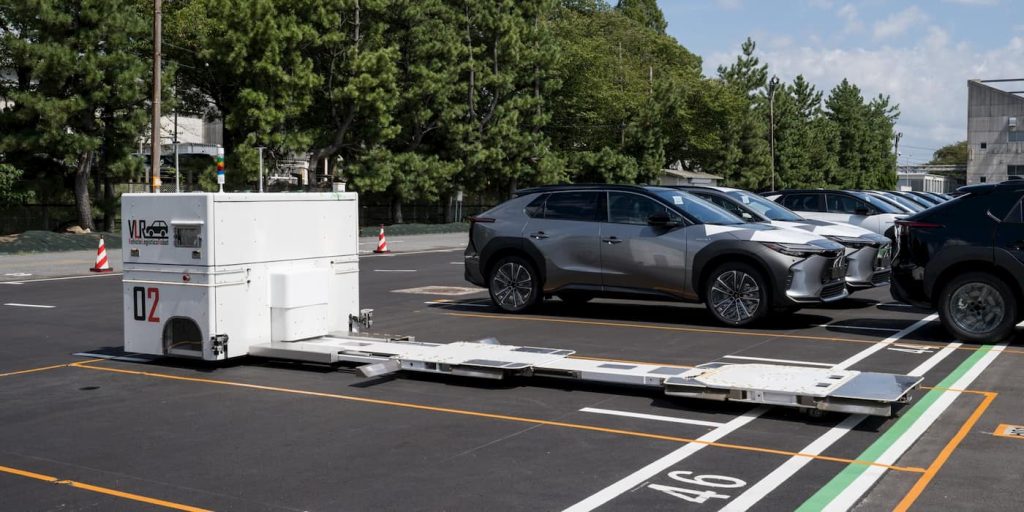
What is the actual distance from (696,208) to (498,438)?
692cm

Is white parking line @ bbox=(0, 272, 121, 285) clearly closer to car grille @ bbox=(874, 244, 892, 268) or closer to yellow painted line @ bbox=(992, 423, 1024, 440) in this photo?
car grille @ bbox=(874, 244, 892, 268)

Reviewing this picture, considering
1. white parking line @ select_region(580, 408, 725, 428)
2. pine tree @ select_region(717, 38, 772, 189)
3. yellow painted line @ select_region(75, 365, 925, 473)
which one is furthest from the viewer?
pine tree @ select_region(717, 38, 772, 189)

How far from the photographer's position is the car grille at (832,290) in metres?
12.8

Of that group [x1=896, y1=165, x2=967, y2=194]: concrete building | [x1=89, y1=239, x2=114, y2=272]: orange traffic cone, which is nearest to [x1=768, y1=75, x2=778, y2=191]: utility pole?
[x1=896, y1=165, x2=967, y2=194]: concrete building

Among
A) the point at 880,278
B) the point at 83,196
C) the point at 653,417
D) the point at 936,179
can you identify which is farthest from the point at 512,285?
the point at 936,179

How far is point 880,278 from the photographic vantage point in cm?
1516

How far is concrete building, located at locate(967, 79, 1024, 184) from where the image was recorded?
9012cm

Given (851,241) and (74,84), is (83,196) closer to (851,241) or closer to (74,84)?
(74,84)

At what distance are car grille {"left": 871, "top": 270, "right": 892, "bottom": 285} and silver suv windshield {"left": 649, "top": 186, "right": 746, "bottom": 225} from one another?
101 inches

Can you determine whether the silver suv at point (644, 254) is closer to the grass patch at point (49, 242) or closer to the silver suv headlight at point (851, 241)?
the silver suv headlight at point (851, 241)

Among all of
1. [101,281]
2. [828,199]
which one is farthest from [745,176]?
[101,281]

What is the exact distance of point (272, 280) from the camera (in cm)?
1043

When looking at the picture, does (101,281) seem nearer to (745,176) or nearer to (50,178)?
(50,178)

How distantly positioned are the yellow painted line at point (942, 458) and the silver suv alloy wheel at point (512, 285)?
6935 millimetres
